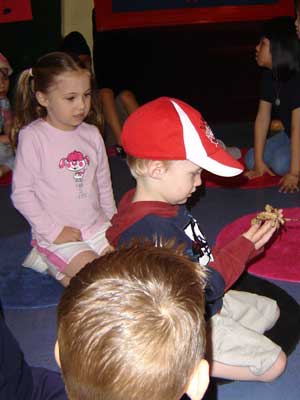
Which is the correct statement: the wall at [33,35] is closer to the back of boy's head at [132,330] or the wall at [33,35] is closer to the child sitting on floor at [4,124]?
the child sitting on floor at [4,124]

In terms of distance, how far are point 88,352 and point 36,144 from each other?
1.27 meters

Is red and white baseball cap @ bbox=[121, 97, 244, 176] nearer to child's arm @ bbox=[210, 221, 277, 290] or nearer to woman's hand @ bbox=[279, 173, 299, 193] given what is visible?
child's arm @ bbox=[210, 221, 277, 290]

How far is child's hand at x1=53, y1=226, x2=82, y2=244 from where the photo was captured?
1.86 m

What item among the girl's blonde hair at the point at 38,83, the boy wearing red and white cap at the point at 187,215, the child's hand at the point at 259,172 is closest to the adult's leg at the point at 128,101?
the child's hand at the point at 259,172

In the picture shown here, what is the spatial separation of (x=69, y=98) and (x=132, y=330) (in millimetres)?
1289

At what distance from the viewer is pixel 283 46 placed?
254 centimetres

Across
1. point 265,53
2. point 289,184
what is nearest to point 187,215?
point 289,184

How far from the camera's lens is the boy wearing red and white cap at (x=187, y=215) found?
1.27m

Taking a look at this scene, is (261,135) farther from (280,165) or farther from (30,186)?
(30,186)

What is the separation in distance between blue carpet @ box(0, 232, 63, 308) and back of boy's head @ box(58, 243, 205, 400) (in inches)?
45.6

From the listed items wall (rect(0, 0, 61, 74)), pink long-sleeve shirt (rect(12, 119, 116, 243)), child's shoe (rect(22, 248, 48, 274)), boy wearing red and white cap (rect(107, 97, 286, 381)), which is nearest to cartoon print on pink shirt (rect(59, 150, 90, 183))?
pink long-sleeve shirt (rect(12, 119, 116, 243))

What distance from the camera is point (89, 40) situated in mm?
3914

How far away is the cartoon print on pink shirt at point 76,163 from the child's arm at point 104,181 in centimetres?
8

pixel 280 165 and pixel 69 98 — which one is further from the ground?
pixel 69 98
